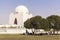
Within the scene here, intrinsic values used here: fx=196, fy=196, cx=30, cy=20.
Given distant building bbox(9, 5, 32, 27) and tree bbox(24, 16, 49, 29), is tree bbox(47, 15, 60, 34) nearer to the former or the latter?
tree bbox(24, 16, 49, 29)

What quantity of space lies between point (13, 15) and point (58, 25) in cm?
4476

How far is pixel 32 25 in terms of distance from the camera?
54.4 metres

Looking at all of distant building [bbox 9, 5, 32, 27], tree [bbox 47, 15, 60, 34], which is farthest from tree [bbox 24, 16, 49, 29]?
distant building [bbox 9, 5, 32, 27]

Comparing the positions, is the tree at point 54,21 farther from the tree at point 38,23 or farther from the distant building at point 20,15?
the distant building at point 20,15

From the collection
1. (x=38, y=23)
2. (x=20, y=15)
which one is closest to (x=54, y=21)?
(x=38, y=23)

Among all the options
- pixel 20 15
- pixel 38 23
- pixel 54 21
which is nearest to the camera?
pixel 54 21

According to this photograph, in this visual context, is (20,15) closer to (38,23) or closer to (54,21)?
(38,23)

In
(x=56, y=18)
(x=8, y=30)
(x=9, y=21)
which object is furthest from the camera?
(x=9, y=21)

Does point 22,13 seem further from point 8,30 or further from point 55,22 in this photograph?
point 55,22

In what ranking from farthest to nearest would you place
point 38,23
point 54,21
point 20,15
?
point 20,15 < point 38,23 < point 54,21

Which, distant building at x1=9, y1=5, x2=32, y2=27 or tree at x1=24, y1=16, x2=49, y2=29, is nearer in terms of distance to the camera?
tree at x1=24, y1=16, x2=49, y2=29

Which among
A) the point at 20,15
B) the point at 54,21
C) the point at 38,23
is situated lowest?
the point at 38,23

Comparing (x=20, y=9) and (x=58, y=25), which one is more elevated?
(x=20, y=9)

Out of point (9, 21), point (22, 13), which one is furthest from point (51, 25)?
point (9, 21)
